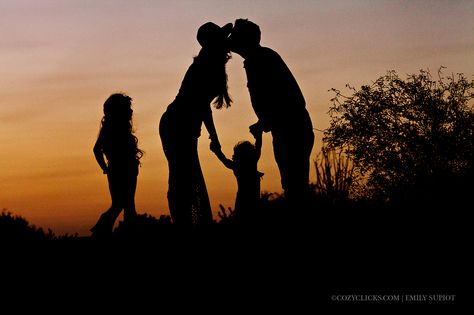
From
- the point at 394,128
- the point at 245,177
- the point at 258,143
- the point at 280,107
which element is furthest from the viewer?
the point at 394,128

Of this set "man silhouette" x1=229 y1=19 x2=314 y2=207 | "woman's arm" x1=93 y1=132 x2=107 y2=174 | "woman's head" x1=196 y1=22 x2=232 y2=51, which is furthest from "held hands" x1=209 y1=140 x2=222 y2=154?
"woman's arm" x1=93 y1=132 x2=107 y2=174

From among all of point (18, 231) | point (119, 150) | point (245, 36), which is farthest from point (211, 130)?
point (18, 231)

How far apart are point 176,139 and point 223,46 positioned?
4.73 ft

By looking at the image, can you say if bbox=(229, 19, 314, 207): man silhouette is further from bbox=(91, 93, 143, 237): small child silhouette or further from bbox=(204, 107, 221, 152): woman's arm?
bbox=(91, 93, 143, 237): small child silhouette

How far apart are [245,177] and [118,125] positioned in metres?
2.31

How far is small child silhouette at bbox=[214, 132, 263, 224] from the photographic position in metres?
10.3

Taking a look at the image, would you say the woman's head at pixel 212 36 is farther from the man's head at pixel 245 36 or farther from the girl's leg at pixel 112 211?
the girl's leg at pixel 112 211

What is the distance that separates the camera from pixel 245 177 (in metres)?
10.4

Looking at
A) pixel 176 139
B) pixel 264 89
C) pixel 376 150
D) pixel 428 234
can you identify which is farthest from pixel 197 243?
pixel 376 150

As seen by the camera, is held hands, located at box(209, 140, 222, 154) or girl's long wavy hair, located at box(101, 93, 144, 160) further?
girl's long wavy hair, located at box(101, 93, 144, 160)

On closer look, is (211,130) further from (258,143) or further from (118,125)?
(118,125)

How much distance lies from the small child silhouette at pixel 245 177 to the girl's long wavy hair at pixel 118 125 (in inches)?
69.7

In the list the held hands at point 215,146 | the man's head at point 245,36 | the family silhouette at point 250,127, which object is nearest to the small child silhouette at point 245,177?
the family silhouette at point 250,127

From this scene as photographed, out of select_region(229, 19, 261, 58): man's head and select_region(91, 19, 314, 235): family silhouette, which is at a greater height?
select_region(229, 19, 261, 58): man's head
